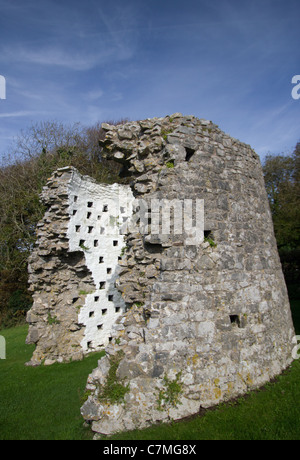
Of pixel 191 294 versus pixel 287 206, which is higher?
pixel 287 206

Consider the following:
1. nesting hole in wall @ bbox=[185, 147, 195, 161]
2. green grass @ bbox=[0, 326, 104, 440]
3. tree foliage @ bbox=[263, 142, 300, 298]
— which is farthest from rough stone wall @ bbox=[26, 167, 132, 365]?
tree foliage @ bbox=[263, 142, 300, 298]

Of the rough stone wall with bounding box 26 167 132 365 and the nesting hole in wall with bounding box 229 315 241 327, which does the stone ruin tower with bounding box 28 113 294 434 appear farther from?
the rough stone wall with bounding box 26 167 132 365

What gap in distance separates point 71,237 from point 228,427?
7.36m

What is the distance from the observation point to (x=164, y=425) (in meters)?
3.68

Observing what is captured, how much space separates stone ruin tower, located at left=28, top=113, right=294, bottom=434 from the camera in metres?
3.90

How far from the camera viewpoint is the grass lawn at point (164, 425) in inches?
137

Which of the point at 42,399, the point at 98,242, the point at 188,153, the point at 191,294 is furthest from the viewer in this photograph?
the point at 98,242

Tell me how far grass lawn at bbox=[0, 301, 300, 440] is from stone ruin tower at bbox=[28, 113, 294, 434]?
0.19 metres

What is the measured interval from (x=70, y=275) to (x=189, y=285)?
6414 millimetres

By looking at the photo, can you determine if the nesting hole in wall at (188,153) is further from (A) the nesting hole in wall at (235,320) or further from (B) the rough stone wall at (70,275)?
(B) the rough stone wall at (70,275)

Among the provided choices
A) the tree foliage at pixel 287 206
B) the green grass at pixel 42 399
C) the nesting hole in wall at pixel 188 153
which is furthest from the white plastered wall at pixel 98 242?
the tree foliage at pixel 287 206

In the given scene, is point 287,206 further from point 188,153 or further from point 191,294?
point 191,294

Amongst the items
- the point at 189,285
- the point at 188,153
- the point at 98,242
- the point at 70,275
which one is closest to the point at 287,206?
the point at 98,242
